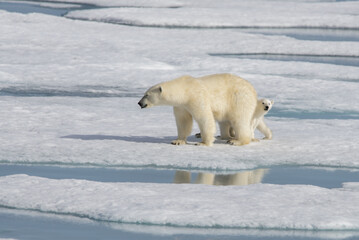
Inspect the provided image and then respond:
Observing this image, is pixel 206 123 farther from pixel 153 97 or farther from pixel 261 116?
pixel 261 116

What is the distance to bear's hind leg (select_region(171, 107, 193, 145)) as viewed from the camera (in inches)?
272

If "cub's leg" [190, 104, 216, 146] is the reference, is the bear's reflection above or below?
below

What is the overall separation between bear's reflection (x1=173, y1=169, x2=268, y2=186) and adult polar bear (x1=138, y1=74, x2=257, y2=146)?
0.79m

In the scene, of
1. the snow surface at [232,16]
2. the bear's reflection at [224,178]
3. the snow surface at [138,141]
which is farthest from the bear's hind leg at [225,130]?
the snow surface at [232,16]

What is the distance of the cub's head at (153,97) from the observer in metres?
6.70

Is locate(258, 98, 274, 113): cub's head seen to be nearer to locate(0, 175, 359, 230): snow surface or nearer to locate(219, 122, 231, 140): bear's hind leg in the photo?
locate(219, 122, 231, 140): bear's hind leg

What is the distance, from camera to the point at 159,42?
14.9 meters

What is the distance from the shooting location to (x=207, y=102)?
674cm

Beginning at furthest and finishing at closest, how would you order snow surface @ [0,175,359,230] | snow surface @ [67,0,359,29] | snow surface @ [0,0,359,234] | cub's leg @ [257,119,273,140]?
snow surface @ [67,0,359,29]
cub's leg @ [257,119,273,140]
snow surface @ [0,0,359,234]
snow surface @ [0,175,359,230]

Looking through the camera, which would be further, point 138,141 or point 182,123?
point 138,141

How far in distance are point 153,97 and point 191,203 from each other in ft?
6.11

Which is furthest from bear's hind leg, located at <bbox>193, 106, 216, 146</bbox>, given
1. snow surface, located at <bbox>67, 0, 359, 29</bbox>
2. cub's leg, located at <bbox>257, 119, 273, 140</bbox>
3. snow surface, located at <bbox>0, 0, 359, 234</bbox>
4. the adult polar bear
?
snow surface, located at <bbox>67, 0, 359, 29</bbox>

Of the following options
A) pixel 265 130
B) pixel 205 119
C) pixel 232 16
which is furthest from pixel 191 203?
pixel 232 16

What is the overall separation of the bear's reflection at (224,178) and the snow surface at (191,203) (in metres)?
0.24
